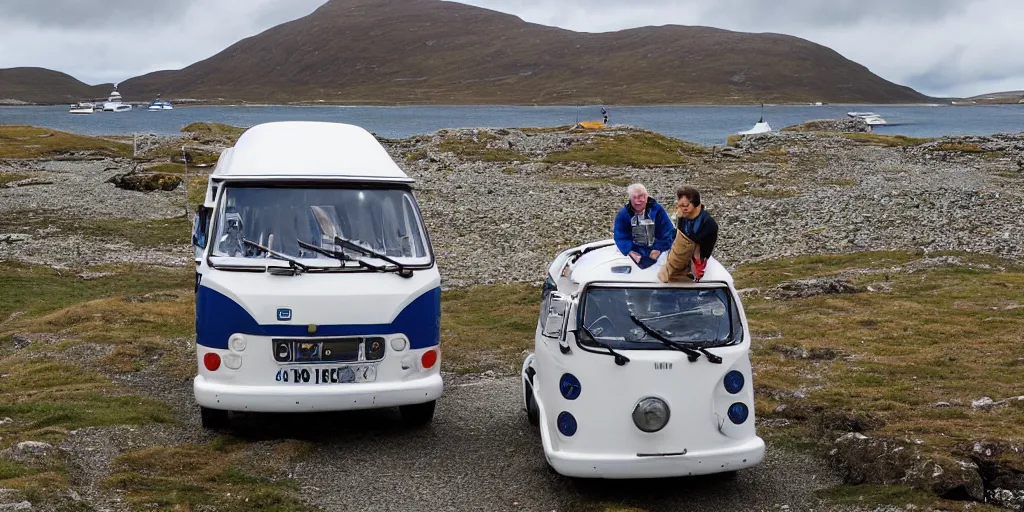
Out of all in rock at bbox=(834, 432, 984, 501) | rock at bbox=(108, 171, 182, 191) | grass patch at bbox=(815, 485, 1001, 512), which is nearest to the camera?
grass patch at bbox=(815, 485, 1001, 512)

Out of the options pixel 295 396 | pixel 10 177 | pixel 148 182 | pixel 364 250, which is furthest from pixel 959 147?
pixel 295 396

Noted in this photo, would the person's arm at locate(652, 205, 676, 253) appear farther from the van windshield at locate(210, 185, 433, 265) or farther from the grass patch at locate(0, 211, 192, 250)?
the grass patch at locate(0, 211, 192, 250)

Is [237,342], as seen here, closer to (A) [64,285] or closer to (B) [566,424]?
(B) [566,424]

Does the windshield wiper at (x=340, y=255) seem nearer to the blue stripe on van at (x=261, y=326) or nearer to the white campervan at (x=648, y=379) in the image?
the blue stripe on van at (x=261, y=326)

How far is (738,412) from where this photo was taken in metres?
9.54

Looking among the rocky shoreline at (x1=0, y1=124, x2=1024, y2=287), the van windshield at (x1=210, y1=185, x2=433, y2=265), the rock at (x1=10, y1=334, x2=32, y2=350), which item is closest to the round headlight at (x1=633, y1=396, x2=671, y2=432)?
the van windshield at (x1=210, y1=185, x2=433, y2=265)

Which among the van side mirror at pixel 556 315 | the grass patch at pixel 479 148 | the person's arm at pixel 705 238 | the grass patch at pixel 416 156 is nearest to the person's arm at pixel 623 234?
the person's arm at pixel 705 238

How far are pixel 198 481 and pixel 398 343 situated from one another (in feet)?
8.72

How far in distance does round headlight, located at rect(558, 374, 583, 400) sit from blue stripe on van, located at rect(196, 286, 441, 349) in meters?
2.35

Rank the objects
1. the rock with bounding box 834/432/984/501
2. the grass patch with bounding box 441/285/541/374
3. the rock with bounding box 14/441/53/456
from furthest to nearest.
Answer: the grass patch with bounding box 441/285/541/374 → the rock with bounding box 14/441/53/456 → the rock with bounding box 834/432/984/501

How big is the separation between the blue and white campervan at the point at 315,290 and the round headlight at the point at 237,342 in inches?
0.4

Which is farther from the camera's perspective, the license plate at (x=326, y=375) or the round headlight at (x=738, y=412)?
the license plate at (x=326, y=375)

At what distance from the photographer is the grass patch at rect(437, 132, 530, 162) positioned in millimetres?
66062

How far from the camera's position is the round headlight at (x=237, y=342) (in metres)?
11.0
